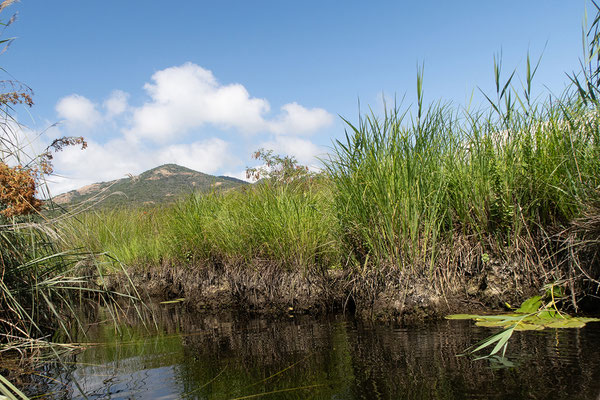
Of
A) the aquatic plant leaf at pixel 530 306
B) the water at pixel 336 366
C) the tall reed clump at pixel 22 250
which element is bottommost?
the water at pixel 336 366

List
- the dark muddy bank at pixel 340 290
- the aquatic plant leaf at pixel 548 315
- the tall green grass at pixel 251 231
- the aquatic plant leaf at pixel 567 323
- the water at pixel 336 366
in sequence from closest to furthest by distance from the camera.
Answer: the water at pixel 336 366, the aquatic plant leaf at pixel 567 323, the aquatic plant leaf at pixel 548 315, the dark muddy bank at pixel 340 290, the tall green grass at pixel 251 231

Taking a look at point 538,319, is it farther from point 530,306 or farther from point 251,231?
point 251,231

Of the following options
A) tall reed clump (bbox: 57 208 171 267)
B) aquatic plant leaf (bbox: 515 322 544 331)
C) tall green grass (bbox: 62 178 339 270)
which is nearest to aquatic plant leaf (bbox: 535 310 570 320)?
aquatic plant leaf (bbox: 515 322 544 331)

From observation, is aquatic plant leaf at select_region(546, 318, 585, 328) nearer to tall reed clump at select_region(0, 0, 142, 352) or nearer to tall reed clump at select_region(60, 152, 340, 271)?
tall reed clump at select_region(60, 152, 340, 271)

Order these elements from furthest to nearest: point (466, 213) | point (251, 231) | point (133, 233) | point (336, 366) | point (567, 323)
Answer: point (133, 233) → point (251, 231) → point (466, 213) → point (567, 323) → point (336, 366)

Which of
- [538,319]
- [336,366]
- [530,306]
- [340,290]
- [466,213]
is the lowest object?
[336,366]

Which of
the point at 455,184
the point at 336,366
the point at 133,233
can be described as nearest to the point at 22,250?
the point at 336,366

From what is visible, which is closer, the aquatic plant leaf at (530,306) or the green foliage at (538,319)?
the green foliage at (538,319)

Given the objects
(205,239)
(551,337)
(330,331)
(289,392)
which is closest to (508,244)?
(551,337)

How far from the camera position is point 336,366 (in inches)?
122

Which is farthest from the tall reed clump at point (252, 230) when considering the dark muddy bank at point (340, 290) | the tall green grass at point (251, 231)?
the dark muddy bank at point (340, 290)

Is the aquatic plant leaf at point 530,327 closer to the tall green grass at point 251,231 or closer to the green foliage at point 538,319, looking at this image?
the green foliage at point 538,319

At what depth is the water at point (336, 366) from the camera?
2.52m

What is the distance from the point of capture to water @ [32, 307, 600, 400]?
252 cm
